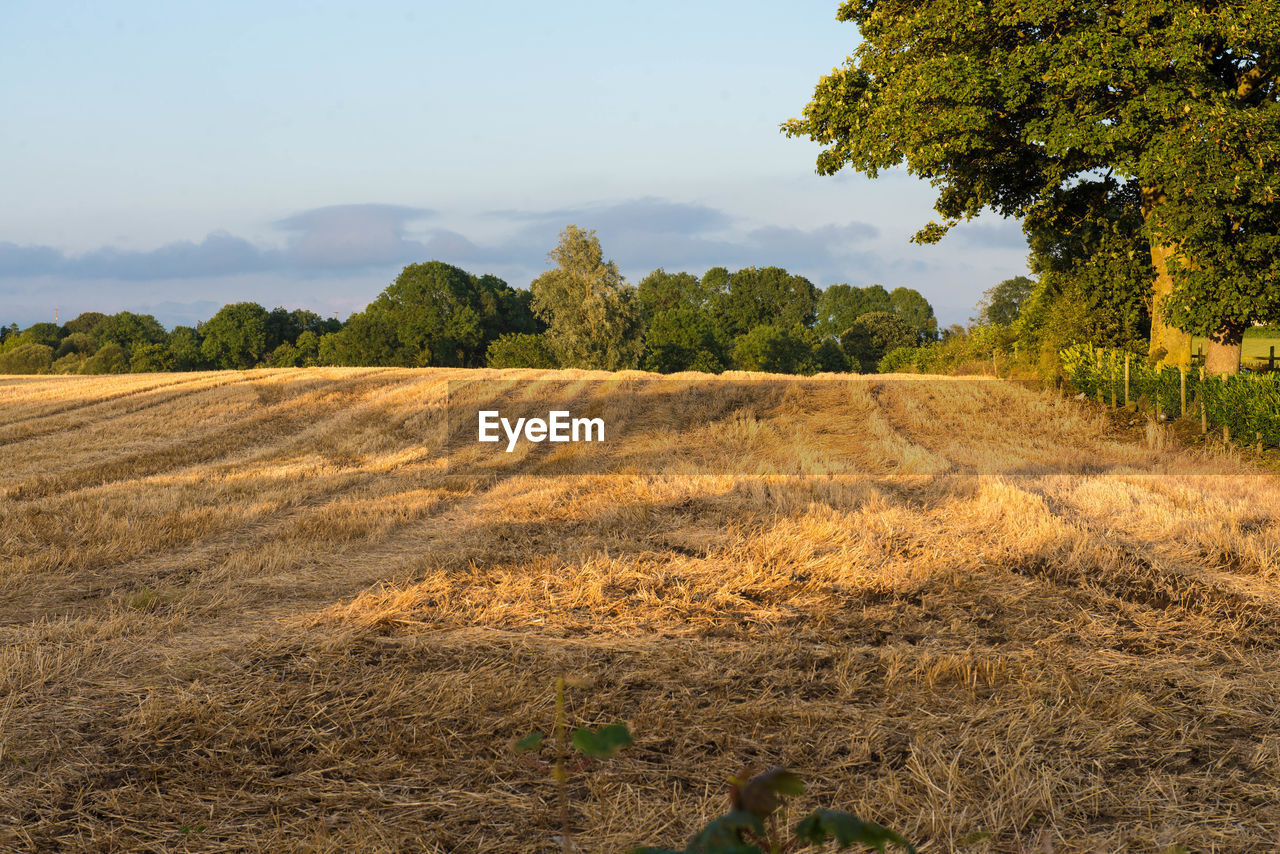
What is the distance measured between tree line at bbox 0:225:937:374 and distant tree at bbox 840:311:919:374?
0.51 ft

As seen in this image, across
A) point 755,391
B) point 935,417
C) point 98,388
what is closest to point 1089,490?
point 935,417

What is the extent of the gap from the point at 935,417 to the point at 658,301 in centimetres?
8363

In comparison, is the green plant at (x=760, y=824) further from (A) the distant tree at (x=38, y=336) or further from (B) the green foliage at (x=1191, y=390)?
(A) the distant tree at (x=38, y=336)

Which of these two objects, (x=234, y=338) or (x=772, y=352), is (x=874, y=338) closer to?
(x=772, y=352)

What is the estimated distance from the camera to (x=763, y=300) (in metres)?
98.9

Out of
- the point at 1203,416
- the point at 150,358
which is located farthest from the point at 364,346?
the point at 1203,416

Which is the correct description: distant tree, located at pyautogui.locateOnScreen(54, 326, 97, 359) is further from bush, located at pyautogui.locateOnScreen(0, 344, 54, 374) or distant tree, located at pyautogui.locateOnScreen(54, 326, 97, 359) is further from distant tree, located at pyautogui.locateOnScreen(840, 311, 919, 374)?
distant tree, located at pyautogui.locateOnScreen(840, 311, 919, 374)

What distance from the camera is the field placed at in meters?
3.56

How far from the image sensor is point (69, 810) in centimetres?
356

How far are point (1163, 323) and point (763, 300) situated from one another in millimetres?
77679

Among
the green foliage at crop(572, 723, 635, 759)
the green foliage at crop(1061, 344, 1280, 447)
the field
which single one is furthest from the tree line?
the green foliage at crop(572, 723, 635, 759)

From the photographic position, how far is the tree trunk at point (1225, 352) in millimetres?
20844

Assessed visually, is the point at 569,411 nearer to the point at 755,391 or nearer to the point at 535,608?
the point at 755,391

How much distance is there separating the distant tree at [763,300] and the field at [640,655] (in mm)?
86494
